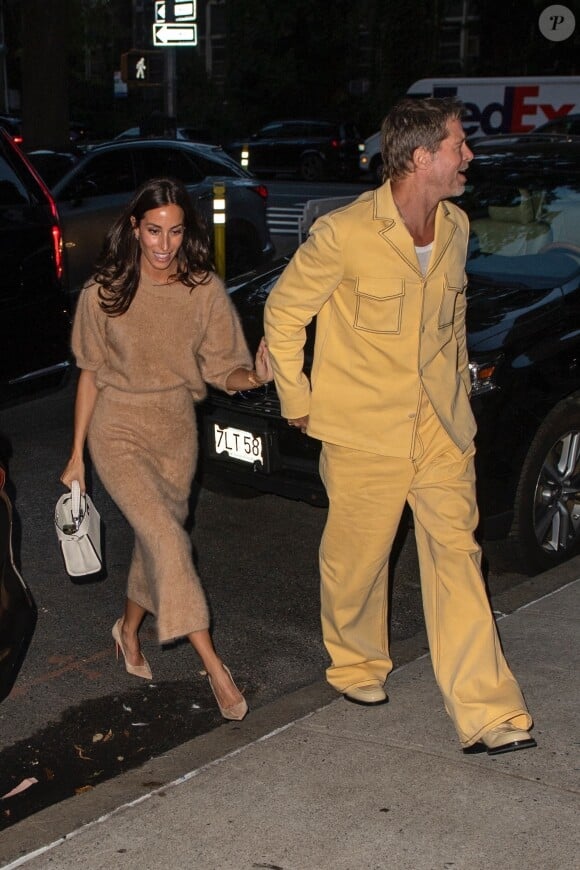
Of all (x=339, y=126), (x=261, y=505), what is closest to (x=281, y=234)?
(x=261, y=505)

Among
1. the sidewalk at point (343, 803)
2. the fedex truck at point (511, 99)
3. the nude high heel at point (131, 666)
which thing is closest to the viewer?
the sidewalk at point (343, 803)

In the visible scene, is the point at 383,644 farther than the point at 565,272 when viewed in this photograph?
No

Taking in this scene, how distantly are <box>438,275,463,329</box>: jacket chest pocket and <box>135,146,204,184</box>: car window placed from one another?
932 centimetres

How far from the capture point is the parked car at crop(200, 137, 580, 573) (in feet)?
17.2

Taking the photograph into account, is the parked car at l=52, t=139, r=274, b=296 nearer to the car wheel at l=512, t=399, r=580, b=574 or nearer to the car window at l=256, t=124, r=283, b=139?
the car wheel at l=512, t=399, r=580, b=574

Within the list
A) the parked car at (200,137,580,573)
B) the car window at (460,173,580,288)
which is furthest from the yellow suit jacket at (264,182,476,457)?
the car window at (460,173,580,288)

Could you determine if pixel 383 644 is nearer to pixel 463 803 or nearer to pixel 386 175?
pixel 463 803

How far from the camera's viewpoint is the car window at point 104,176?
12.4m

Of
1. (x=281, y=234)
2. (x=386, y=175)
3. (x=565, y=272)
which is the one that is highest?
(x=386, y=175)

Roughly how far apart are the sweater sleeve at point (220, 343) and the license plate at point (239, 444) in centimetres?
119

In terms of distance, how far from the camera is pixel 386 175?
3.87m

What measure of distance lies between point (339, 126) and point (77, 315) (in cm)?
3448

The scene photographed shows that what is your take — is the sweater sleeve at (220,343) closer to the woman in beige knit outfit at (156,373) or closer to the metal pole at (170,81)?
the woman in beige knit outfit at (156,373)

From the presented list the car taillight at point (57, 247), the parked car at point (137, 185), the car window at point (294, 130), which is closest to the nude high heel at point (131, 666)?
the car taillight at point (57, 247)
